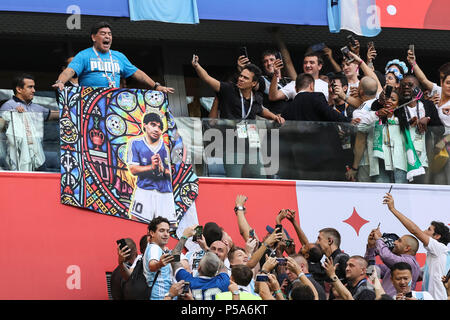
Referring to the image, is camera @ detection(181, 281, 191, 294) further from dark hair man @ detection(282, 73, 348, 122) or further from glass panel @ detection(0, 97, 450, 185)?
dark hair man @ detection(282, 73, 348, 122)

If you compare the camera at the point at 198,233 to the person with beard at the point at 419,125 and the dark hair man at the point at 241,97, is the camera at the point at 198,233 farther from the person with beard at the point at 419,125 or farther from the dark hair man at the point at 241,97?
the person with beard at the point at 419,125

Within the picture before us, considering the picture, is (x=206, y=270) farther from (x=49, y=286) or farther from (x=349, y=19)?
(x=349, y=19)

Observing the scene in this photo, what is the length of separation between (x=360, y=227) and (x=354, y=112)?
1.49 m

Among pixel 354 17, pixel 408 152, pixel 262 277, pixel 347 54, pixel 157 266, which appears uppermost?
pixel 354 17

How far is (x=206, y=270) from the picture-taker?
36.1 feet

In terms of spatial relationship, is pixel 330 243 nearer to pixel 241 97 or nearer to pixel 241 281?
pixel 241 281

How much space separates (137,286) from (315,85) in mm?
4634

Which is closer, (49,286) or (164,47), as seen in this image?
(49,286)

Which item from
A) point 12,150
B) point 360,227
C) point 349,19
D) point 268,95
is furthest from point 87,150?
point 349,19

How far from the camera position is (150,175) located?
14.2 metres

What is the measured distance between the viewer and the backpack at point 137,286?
11.8 meters

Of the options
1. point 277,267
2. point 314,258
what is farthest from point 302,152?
point 277,267
